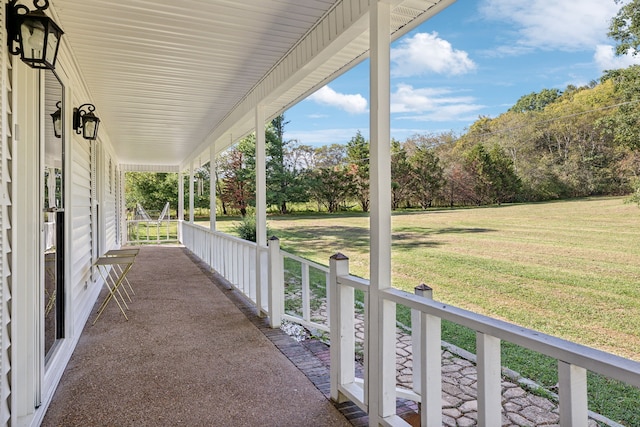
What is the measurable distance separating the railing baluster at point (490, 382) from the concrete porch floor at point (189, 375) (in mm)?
1018

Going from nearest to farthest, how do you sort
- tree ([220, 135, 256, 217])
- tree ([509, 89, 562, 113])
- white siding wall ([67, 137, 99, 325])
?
tree ([509, 89, 562, 113]) → white siding wall ([67, 137, 99, 325]) → tree ([220, 135, 256, 217])

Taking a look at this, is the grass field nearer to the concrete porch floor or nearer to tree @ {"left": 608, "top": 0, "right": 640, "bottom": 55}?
tree @ {"left": 608, "top": 0, "right": 640, "bottom": 55}

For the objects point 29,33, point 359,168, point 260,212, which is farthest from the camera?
point 359,168

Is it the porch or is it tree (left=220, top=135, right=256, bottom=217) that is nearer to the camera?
the porch

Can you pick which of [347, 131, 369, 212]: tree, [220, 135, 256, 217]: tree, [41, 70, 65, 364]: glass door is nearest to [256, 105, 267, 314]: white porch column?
Answer: [41, 70, 65, 364]: glass door

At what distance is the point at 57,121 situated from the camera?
312cm

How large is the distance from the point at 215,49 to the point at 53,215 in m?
1.86

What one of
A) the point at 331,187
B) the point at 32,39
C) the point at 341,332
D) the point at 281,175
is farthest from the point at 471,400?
the point at 281,175

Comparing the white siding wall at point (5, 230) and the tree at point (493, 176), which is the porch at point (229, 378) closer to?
the white siding wall at point (5, 230)

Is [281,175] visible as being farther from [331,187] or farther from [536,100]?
[536,100]

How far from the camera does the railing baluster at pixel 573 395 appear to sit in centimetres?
120

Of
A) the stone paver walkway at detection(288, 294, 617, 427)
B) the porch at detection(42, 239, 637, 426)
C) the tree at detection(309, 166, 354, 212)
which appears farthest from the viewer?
the tree at detection(309, 166, 354, 212)

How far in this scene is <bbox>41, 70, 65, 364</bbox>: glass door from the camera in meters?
2.72

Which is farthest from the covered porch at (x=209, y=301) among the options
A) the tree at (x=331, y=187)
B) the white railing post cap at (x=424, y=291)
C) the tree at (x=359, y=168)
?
the tree at (x=331, y=187)
